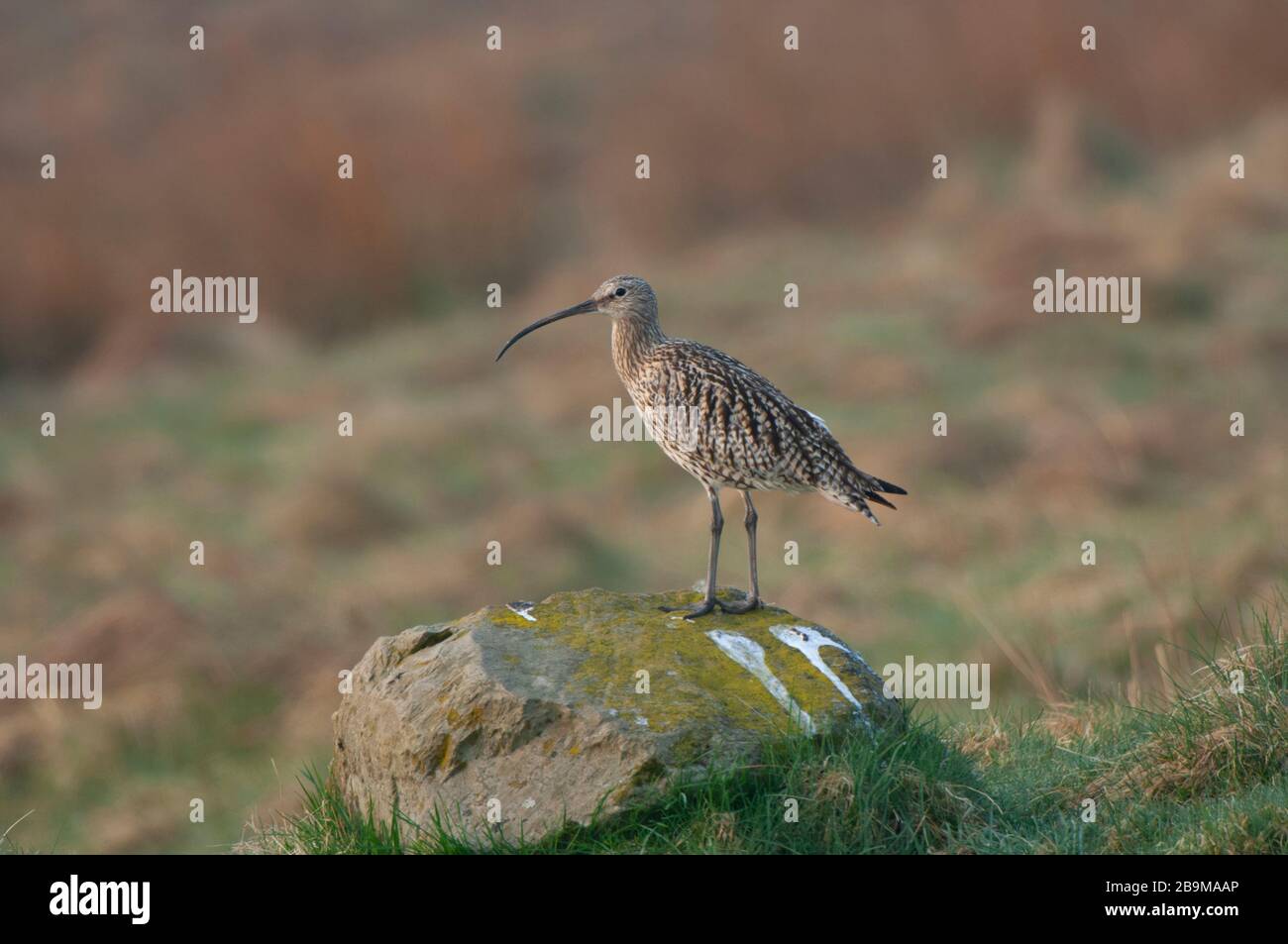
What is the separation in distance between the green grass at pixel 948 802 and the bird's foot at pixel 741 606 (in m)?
1.07

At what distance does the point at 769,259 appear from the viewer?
3045 cm

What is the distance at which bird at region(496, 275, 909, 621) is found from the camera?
7.88m

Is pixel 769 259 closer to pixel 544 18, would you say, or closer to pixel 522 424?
pixel 522 424

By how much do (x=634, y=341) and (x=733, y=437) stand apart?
0.98 m

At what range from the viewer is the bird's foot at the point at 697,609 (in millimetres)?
7680

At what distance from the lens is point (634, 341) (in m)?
8.52

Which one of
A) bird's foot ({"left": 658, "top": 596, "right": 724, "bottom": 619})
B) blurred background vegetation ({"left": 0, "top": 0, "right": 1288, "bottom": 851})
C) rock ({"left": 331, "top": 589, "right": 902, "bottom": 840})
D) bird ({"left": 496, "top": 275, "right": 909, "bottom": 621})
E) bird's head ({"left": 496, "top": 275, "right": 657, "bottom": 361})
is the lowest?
rock ({"left": 331, "top": 589, "right": 902, "bottom": 840})

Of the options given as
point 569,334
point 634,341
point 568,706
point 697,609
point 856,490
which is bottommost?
point 568,706

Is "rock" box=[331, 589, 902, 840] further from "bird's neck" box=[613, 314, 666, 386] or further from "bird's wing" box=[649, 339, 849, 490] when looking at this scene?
"bird's neck" box=[613, 314, 666, 386]

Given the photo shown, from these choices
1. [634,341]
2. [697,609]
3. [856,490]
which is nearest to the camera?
[697,609]

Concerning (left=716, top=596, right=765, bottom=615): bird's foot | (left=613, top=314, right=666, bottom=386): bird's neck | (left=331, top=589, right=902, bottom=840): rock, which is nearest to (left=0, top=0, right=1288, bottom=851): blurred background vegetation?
(left=716, top=596, right=765, bottom=615): bird's foot

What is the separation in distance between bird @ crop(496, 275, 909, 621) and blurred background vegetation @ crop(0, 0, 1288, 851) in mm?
2238

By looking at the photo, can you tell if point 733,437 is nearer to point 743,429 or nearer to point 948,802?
point 743,429

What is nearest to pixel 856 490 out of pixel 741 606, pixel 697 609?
pixel 741 606
